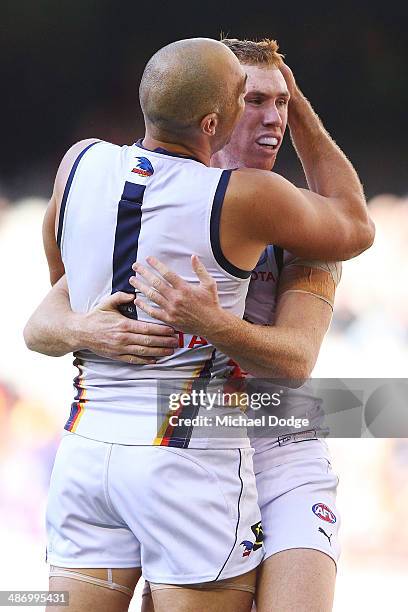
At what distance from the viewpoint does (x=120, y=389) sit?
221 cm

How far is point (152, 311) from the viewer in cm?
214

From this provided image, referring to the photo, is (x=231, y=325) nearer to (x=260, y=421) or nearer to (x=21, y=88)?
(x=260, y=421)

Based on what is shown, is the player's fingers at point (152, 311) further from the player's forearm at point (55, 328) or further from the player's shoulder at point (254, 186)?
the player's shoulder at point (254, 186)

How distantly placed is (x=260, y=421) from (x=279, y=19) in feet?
12.5

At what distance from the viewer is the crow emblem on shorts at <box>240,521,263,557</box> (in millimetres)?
2185

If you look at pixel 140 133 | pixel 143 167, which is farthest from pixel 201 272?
pixel 140 133

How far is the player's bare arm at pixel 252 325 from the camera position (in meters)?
2.10

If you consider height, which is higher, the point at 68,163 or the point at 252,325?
the point at 68,163

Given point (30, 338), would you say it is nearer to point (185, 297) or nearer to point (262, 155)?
point (185, 297)

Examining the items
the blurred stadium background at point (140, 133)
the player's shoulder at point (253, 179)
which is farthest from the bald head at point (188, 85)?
the blurred stadium background at point (140, 133)

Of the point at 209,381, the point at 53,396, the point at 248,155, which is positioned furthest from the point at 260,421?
the point at 53,396

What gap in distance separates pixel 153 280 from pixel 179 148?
33cm

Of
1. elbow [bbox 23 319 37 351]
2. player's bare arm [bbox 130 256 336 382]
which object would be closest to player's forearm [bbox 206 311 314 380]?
player's bare arm [bbox 130 256 336 382]

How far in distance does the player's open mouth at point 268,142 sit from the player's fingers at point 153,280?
81 cm
